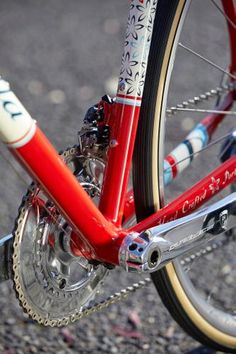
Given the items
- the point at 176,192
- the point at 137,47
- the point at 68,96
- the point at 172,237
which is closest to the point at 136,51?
the point at 137,47

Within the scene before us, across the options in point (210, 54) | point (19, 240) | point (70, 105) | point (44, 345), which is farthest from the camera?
point (210, 54)

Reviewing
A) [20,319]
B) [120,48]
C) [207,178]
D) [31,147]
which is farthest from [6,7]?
[31,147]

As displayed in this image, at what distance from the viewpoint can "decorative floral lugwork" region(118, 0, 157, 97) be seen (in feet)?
6.01

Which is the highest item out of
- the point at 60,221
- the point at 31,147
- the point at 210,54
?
the point at 31,147

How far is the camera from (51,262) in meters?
1.92

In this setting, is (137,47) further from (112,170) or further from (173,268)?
(173,268)

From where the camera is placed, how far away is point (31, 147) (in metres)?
1.70

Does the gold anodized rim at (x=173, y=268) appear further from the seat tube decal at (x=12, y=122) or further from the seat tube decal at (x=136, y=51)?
the seat tube decal at (x=12, y=122)

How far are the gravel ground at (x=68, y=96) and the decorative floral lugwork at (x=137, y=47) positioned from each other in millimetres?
792

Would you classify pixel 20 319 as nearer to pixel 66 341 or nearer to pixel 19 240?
pixel 66 341

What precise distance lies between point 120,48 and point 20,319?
1.79 meters

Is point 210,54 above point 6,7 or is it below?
below

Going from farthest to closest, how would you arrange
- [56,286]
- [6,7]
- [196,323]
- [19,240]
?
[6,7] → [196,323] → [56,286] → [19,240]

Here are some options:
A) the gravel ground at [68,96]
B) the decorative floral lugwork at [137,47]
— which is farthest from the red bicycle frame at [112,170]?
the gravel ground at [68,96]
